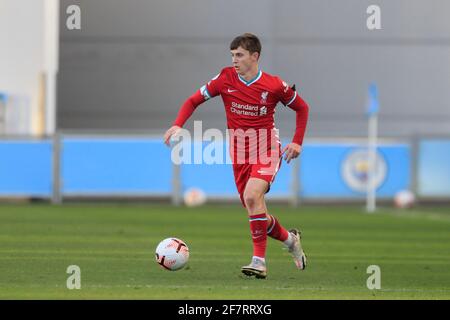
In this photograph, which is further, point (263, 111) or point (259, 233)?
point (263, 111)

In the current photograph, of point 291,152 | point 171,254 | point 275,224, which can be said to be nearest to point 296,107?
point 291,152

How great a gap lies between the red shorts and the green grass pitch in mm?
981

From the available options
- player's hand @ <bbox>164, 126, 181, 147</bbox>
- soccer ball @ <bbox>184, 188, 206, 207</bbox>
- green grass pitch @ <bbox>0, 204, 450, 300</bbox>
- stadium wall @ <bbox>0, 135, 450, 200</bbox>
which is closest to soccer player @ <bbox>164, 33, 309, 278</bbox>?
player's hand @ <bbox>164, 126, 181, 147</bbox>

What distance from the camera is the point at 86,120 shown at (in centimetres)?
3262

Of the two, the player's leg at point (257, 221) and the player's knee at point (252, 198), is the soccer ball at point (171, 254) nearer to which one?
the player's leg at point (257, 221)

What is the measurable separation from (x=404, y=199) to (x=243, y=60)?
16982mm

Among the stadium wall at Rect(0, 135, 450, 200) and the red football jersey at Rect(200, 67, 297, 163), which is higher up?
the red football jersey at Rect(200, 67, 297, 163)

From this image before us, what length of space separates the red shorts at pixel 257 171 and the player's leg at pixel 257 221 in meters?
0.08

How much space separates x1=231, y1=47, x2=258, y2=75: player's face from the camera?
456 inches

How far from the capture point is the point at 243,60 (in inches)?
457

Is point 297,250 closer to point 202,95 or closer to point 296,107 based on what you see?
point 296,107

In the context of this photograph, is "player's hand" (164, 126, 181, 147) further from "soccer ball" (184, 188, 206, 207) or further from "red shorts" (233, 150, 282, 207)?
"soccer ball" (184, 188, 206, 207)

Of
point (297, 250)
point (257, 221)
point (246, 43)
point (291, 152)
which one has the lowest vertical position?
point (297, 250)
